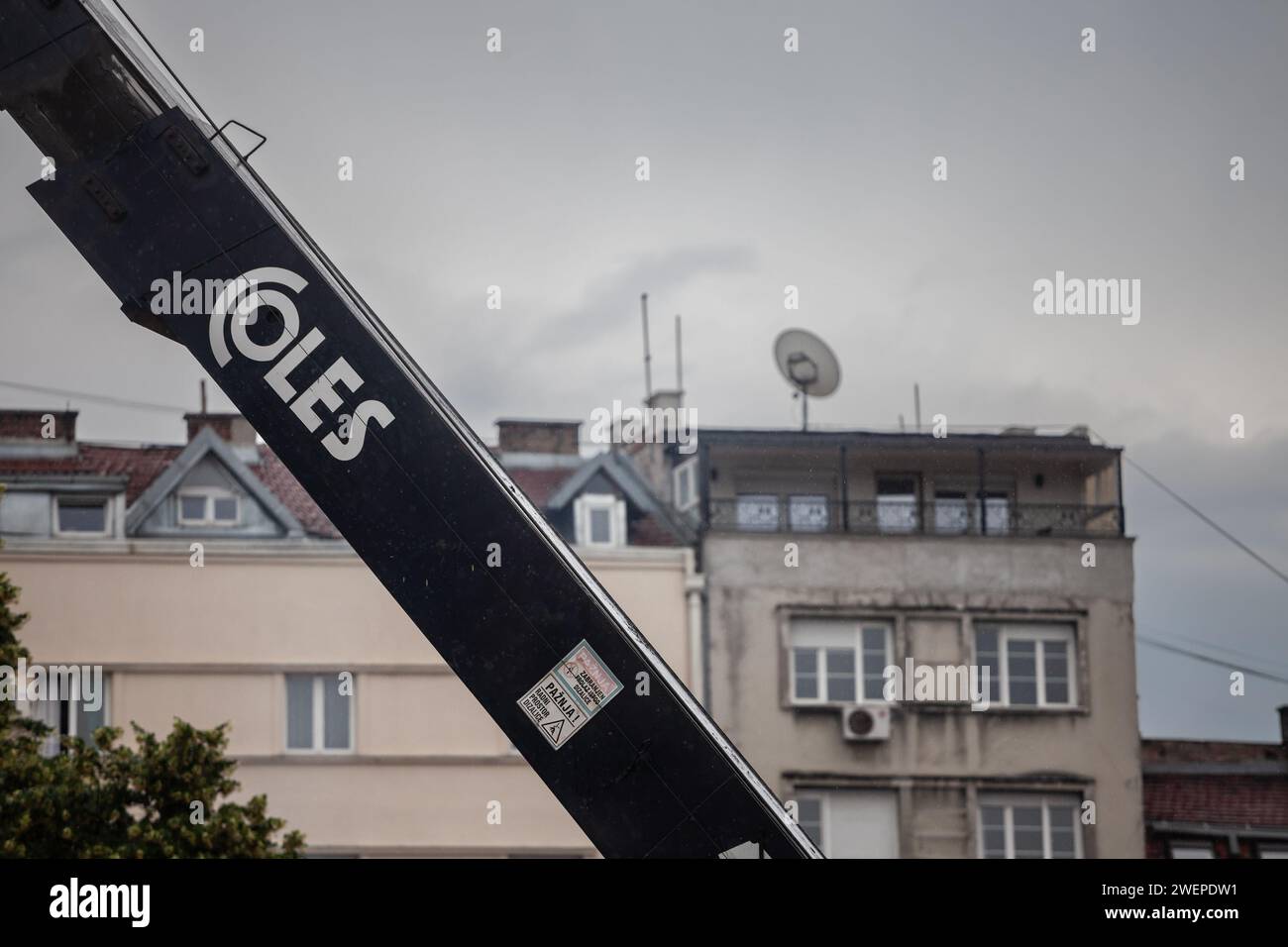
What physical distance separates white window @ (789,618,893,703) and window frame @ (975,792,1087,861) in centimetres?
260

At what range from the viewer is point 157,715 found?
27.7 metres

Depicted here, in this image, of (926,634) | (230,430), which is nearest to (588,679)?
(926,634)

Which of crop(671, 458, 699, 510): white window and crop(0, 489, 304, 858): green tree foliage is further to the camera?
crop(671, 458, 699, 510): white window

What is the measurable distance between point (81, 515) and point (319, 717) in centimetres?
522

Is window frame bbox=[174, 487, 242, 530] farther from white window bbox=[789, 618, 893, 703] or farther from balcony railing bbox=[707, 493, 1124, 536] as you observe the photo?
white window bbox=[789, 618, 893, 703]

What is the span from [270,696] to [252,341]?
2087cm

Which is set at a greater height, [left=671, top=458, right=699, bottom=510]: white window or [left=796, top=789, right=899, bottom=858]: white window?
[left=671, top=458, right=699, bottom=510]: white window

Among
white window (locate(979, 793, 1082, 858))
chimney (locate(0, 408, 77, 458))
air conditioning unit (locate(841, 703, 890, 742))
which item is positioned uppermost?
chimney (locate(0, 408, 77, 458))

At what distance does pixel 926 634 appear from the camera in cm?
3038

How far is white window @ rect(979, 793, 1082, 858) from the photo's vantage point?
29578 millimetres

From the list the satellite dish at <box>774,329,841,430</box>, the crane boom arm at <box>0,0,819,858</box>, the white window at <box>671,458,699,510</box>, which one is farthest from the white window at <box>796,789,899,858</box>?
the crane boom arm at <box>0,0,819,858</box>

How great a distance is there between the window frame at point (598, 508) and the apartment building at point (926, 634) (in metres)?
1.38

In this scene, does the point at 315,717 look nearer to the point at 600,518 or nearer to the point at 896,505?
the point at 600,518
